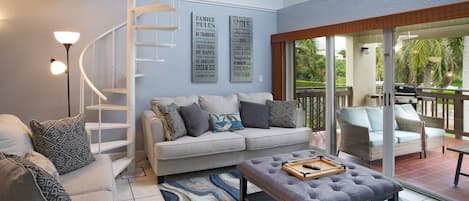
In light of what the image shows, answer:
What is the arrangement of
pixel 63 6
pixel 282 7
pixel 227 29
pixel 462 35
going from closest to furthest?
1. pixel 462 35
2. pixel 63 6
3. pixel 227 29
4. pixel 282 7

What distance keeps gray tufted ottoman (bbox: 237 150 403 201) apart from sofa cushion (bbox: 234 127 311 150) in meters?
1.20

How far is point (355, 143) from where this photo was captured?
13.1ft

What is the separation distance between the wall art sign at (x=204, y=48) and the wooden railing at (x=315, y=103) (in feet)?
4.88

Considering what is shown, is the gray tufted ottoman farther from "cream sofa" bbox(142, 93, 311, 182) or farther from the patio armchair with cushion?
the patio armchair with cushion

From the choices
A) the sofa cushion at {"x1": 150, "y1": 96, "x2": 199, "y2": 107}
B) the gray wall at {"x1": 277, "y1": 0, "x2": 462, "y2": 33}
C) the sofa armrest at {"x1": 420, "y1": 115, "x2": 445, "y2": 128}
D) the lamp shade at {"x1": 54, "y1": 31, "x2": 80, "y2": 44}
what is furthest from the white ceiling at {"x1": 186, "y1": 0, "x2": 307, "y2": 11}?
the sofa armrest at {"x1": 420, "y1": 115, "x2": 445, "y2": 128}

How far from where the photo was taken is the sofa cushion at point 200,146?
3420mm

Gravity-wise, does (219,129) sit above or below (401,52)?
below

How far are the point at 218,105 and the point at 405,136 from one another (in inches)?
93.1

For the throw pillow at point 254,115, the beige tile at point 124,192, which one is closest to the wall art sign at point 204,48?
the throw pillow at point 254,115

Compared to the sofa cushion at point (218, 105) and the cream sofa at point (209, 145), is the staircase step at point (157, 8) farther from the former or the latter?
the sofa cushion at point (218, 105)

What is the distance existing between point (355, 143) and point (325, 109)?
0.77 m

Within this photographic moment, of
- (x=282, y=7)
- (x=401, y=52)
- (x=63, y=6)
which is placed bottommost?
(x=401, y=52)

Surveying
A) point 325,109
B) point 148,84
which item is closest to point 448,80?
point 325,109

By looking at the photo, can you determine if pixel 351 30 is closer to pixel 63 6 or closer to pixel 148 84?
pixel 148 84
